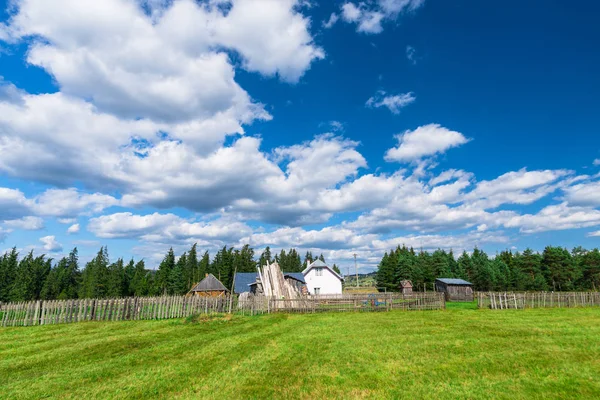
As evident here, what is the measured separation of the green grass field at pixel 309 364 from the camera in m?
7.18

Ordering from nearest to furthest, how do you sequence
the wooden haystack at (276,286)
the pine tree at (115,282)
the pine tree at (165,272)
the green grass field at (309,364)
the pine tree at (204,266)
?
the green grass field at (309,364)
the wooden haystack at (276,286)
the pine tree at (115,282)
the pine tree at (165,272)
the pine tree at (204,266)

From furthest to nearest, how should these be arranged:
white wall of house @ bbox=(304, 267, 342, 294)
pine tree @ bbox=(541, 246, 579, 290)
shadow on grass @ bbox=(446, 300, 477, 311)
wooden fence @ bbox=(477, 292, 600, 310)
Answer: pine tree @ bbox=(541, 246, 579, 290) < white wall of house @ bbox=(304, 267, 342, 294) < shadow on grass @ bbox=(446, 300, 477, 311) < wooden fence @ bbox=(477, 292, 600, 310)

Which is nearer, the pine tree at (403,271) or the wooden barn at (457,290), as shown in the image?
the wooden barn at (457,290)

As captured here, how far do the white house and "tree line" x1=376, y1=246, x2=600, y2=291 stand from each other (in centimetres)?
2412

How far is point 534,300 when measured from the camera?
28.9 metres

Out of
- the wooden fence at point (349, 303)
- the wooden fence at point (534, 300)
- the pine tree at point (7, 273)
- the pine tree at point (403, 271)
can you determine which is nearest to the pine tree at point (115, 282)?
the pine tree at point (7, 273)

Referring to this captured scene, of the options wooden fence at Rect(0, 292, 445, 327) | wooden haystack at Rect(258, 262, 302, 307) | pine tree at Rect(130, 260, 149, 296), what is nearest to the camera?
wooden fence at Rect(0, 292, 445, 327)

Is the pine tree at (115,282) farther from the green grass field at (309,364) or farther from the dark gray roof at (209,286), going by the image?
the green grass field at (309,364)

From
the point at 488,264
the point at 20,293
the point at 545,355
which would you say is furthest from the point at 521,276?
the point at 20,293

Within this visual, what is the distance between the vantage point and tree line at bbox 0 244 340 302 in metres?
66.9

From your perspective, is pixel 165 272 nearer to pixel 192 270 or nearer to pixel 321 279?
pixel 192 270

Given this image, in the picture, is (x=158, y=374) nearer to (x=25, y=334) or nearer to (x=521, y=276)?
(x=25, y=334)

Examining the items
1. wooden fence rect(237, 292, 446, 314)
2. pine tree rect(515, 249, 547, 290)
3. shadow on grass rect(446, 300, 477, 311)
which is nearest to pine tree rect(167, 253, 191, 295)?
wooden fence rect(237, 292, 446, 314)

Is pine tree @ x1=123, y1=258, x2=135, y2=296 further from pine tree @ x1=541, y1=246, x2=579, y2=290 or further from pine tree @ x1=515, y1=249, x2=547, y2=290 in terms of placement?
pine tree @ x1=541, y1=246, x2=579, y2=290
